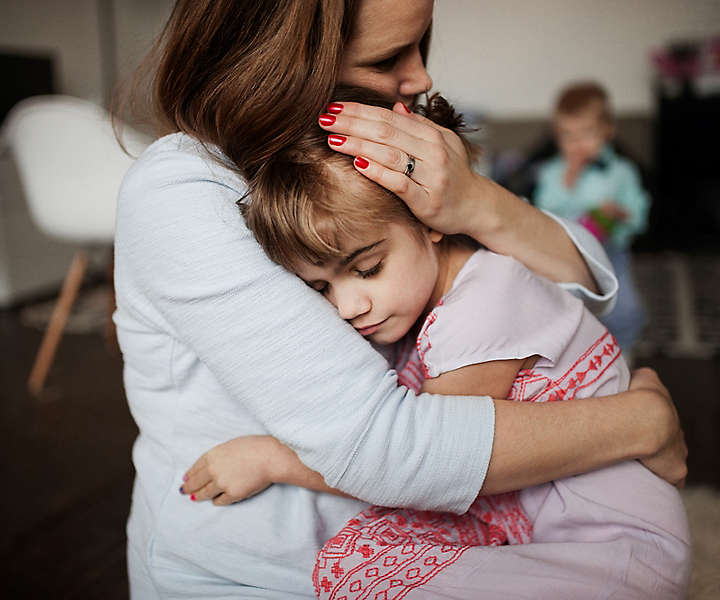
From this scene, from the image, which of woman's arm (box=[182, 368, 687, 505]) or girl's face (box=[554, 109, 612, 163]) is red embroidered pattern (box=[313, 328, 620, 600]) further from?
girl's face (box=[554, 109, 612, 163])

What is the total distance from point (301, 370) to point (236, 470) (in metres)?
0.19

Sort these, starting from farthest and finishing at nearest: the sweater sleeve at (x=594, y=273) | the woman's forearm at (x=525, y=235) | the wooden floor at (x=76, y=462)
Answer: the wooden floor at (x=76, y=462)
the sweater sleeve at (x=594, y=273)
the woman's forearm at (x=525, y=235)

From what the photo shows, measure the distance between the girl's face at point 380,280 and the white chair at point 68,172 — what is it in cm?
201

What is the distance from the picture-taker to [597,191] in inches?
129

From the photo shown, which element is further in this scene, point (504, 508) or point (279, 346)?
point (504, 508)

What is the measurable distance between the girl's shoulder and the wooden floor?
1.14 meters

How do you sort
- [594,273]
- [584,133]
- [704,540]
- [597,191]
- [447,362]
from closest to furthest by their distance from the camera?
[447,362]
[594,273]
[704,540]
[597,191]
[584,133]

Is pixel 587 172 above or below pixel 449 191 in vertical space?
below

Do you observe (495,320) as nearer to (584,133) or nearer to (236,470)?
(236,470)

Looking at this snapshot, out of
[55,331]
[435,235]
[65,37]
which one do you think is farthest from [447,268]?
[65,37]

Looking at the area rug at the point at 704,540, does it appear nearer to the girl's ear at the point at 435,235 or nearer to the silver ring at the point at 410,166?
the girl's ear at the point at 435,235

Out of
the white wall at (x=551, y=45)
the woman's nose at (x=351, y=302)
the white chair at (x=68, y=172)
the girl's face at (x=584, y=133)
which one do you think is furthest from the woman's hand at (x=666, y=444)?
the white wall at (x=551, y=45)

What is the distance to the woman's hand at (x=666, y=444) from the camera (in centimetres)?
82

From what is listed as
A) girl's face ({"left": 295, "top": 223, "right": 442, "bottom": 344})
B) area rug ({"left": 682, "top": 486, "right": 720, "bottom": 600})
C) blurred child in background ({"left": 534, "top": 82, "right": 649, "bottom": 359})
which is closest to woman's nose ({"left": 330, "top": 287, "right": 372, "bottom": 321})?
girl's face ({"left": 295, "top": 223, "right": 442, "bottom": 344})
